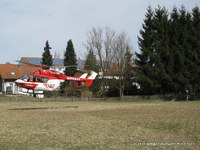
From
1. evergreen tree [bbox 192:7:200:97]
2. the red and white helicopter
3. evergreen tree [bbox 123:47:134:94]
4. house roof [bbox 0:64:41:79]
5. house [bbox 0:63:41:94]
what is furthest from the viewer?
house roof [bbox 0:64:41:79]

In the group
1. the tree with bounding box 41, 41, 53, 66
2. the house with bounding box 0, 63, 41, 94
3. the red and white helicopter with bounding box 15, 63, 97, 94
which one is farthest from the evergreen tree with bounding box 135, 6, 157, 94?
the house with bounding box 0, 63, 41, 94

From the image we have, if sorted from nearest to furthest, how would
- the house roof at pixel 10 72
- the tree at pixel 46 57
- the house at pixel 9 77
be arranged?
the house at pixel 9 77
the house roof at pixel 10 72
the tree at pixel 46 57

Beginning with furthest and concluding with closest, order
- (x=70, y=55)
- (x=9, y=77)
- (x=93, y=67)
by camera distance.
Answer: (x=70, y=55) < (x=9, y=77) < (x=93, y=67)

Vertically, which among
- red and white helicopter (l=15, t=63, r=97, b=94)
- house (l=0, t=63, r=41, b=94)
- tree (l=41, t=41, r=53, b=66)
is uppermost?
tree (l=41, t=41, r=53, b=66)

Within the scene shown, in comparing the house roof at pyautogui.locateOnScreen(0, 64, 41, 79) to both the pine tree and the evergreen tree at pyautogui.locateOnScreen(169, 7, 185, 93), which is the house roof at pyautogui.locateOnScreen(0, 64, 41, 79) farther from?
the evergreen tree at pyautogui.locateOnScreen(169, 7, 185, 93)

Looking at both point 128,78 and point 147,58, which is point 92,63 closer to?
point 128,78

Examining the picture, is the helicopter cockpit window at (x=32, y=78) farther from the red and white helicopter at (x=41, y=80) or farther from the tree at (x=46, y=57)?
the tree at (x=46, y=57)

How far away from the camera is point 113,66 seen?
2120 inches

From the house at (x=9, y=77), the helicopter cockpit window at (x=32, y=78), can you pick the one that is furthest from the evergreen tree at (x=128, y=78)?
the helicopter cockpit window at (x=32, y=78)

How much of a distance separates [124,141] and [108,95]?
132 feet

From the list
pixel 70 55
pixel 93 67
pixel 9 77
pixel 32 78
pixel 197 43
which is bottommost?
pixel 32 78

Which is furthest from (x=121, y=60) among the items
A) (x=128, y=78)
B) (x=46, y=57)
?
(x=46, y=57)

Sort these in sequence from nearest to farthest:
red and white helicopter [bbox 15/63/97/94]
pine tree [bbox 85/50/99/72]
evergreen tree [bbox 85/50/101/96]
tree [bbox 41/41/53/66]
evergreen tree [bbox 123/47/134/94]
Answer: red and white helicopter [bbox 15/63/97/94], evergreen tree [bbox 123/47/134/94], evergreen tree [bbox 85/50/101/96], pine tree [bbox 85/50/99/72], tree [bbox 41/41/53/66]

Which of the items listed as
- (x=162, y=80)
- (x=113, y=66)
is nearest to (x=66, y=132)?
(x=162, y=80)
